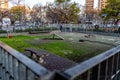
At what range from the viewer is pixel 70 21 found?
3597 cm

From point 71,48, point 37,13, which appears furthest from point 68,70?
point 37,13

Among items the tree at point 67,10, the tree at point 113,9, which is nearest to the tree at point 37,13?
the tree at point 67,10

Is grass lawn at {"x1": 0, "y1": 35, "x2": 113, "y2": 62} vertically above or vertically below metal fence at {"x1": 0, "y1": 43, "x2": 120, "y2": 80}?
below

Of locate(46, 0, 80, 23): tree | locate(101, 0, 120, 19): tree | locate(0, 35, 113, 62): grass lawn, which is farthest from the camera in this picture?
locate(46, 0, 80, 23): tree

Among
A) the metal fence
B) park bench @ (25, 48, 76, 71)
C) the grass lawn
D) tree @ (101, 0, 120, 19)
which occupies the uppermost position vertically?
tree @ (101, 0, 120, 19)

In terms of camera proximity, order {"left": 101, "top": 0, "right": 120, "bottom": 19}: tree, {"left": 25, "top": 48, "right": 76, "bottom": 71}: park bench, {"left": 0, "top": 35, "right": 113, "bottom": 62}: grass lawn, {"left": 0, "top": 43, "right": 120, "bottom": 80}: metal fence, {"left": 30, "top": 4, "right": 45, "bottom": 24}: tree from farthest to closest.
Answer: {"left": 30, "top": 4, "right": 45, "bottom": 24}: tree < {"left": 101, "top": 0, "right": 120, "bottom": 19}: tree < {"left": 0, "top": 35, "right": 113, "bottom": 62}: grass lawn < {"left": 25, "top": 48, "right": 76, "bottom": 71}: park bench < {"left": 0, "top": 43, "right": 120, "bottom": 80}: metal fence

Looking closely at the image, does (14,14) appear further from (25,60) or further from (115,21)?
(25,60)

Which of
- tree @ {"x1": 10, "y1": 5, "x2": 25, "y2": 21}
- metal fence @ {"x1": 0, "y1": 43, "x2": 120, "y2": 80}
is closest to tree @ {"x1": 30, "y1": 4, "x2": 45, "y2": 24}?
tree @ {"x1": 10, "y1": 5, "x2": 25, "y2": 21}

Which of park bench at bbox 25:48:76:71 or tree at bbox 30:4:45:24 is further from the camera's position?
tree at bbox 30:4:45:24

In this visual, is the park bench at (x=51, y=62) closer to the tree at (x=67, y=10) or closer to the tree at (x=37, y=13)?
the tree at (x=67, y=10)

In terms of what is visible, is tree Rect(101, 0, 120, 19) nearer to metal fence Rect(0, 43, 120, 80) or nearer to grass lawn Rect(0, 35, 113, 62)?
grass lawn Rect(0, 35, 113, 62)

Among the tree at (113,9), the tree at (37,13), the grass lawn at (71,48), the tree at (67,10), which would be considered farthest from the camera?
the tree at (37,13)

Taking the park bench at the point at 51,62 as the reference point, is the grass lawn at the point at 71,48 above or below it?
below

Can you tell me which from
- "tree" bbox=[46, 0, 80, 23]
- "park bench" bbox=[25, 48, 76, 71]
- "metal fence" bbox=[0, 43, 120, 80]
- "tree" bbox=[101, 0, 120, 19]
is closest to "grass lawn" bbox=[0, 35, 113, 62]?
"park bench" bbox=[25, 48, 76, 71]
